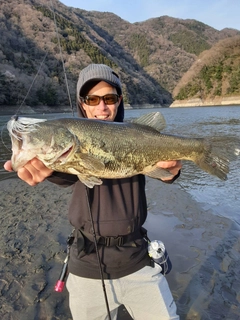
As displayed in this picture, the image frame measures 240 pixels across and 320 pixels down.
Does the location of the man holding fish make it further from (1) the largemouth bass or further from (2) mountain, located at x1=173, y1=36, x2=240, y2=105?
(2) mountain, located at x1=173, y1=36, x2=240, y2=105

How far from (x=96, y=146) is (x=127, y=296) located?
1340 millimetres

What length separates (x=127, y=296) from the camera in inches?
88.0

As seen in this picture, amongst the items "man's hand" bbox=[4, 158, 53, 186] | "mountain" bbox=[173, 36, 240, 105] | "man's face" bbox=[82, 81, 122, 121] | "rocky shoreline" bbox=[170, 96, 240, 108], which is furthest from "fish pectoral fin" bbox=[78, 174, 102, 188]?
"mountain" bbox=[173, 36, 240, 105]

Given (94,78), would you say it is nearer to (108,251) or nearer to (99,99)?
(99,99)

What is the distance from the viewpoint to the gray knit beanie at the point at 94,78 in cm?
256

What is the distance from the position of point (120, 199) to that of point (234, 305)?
2138 mm

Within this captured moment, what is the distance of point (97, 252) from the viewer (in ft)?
6.84

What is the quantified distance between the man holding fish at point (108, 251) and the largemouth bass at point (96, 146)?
28mm

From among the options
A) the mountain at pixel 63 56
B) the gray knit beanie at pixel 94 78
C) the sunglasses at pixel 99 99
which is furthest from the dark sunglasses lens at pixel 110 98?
the mountain at pixel 63 56

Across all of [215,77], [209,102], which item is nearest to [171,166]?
[209,102]

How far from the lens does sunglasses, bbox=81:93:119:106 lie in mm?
2596

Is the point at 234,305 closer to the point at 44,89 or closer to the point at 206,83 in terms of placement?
the point at 44,89

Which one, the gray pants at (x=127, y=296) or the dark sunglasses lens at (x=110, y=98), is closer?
the gray pants at (x=127, y=296)

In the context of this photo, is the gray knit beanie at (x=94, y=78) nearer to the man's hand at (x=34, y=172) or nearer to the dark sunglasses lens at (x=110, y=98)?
the dark sunglasses lens at (x=110, y=98)
